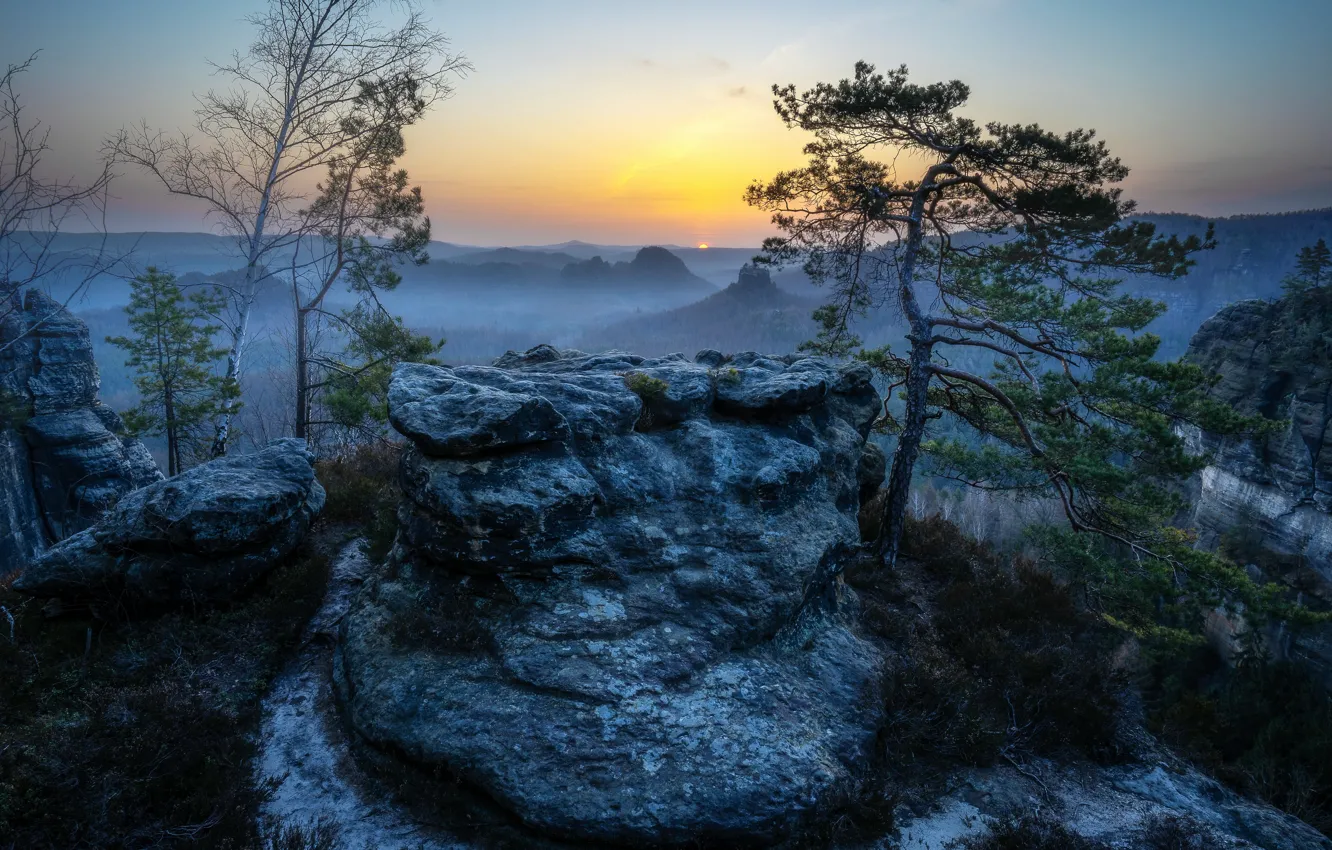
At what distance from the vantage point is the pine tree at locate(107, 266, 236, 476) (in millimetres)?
20797

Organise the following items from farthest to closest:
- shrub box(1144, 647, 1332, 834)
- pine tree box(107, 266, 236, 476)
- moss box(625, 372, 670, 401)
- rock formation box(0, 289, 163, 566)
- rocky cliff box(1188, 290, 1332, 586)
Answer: rocky cliff box(1188, 290, 1332, 586) < rock formation box(0, 289, 163, 566) < pine tree box(107, 266, 236, 476) < moss box(625, 372, 670, 401) < shrub box(1144, 647, 1332, 834)

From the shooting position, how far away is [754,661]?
25.1 ft

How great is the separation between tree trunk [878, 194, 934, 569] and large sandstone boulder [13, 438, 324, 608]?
38.3 feet

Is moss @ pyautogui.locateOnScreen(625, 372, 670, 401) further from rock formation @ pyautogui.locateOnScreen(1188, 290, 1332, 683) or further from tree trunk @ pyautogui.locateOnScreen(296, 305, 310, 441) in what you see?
rock formation @ pyautogui.locateOnScreen(1188, 290, 1332, 683)

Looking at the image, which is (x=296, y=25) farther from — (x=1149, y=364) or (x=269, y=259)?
(x=1149, y=364)

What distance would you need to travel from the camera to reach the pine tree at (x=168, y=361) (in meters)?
20.8

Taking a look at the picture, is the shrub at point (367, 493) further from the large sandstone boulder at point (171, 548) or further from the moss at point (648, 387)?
the moss at point (648, 387)

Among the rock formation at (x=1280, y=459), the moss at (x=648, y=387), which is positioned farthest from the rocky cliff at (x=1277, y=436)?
the moss at (x=648, y=387)

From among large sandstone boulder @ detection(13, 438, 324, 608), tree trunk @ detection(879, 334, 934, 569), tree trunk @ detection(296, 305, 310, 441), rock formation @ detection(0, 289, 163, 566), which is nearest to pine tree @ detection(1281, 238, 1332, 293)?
tree trunk @ detection(879, 334, 934, 569)

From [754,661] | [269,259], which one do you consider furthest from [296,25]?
[754,661]

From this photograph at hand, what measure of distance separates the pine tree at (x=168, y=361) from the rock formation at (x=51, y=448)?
4.76 meters

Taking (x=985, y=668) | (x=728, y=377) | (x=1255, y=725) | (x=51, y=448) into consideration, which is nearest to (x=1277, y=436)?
(x=1255, y=725)

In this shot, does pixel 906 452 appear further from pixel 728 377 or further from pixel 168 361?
pixel 168 361

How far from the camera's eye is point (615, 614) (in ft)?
24.6
